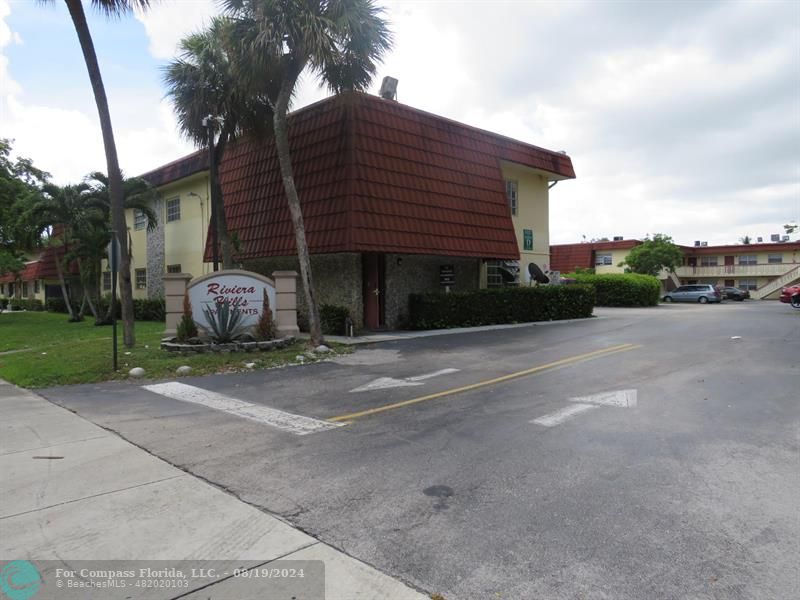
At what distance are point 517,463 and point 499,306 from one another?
15363 millimetres

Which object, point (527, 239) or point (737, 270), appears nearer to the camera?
point (527, 239)

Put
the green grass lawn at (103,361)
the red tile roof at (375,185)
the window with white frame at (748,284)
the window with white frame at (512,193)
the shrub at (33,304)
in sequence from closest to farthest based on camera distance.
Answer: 1. the green grass lawn at (103,361)
2. the red tile roof at (375,185)
3. the window with white frame at (512,193)
4. the shrub at (33,304)
5. the window with white frame at (748,284)

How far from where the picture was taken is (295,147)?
58.6ft

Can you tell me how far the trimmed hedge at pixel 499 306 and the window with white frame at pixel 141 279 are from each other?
18135 mm

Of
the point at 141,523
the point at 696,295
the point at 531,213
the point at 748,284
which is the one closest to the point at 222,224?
the point at 531,213

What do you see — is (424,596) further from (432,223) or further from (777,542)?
(432,223)

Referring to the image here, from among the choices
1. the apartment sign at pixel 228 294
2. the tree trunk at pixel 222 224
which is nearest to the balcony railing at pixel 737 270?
the tree trunk at pixel 222 224

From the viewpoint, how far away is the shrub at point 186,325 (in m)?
12.9

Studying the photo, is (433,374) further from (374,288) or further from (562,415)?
(374,288)

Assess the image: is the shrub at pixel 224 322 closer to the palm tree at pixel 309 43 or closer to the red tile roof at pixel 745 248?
the palm tree at pixel 309 43

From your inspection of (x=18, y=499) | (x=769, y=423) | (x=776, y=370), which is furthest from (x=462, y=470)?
(x=776, y=370)

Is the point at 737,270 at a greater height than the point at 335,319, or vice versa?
the point at 737,270

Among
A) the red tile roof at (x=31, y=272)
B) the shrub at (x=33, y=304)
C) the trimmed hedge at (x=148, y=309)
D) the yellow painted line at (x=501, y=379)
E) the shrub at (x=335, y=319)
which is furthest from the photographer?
the shrub at (x=33, y=304)

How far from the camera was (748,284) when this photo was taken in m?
56.0
